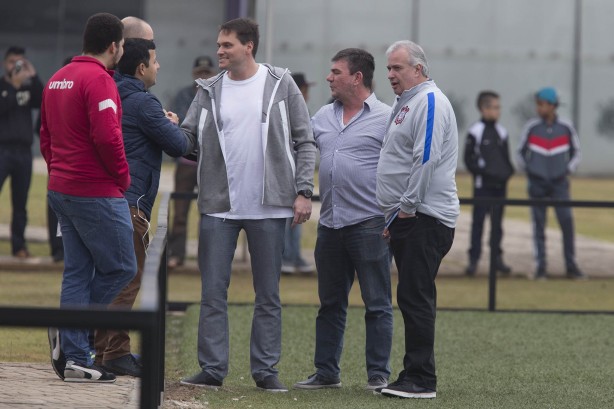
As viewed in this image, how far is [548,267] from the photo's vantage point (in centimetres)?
1361

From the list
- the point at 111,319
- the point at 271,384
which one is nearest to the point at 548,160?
the point at 271,384

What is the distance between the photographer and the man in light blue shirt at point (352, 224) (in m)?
6.95

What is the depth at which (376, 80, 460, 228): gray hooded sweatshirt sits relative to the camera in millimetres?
6430

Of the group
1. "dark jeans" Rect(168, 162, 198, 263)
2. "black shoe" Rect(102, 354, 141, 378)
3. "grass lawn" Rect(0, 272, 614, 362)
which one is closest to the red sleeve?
"black shoe" Rect(102, 354, 141, 378)

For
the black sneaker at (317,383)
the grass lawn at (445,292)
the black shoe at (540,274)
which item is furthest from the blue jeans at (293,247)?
the black sneaker at (317,383)

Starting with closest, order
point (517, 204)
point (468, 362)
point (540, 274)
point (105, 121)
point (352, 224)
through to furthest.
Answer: point (105, 121), point (352, 224), point (468, 362), point (517, 204), point (540, 274)

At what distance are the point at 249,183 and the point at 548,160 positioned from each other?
709cm

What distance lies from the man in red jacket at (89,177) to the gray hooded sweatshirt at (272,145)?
61cm

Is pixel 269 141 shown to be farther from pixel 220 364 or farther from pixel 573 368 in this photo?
pixel 573 368

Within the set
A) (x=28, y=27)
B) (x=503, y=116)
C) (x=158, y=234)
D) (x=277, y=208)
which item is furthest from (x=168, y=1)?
(x=158, y=234)

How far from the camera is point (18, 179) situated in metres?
12.7

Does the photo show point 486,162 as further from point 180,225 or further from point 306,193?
point 306,193

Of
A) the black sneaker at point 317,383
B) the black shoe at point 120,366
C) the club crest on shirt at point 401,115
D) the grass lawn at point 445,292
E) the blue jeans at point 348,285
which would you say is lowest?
the grass lawn at point 445,292

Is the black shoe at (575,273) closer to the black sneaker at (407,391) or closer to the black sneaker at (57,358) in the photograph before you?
the black sneaker at (407,391)
